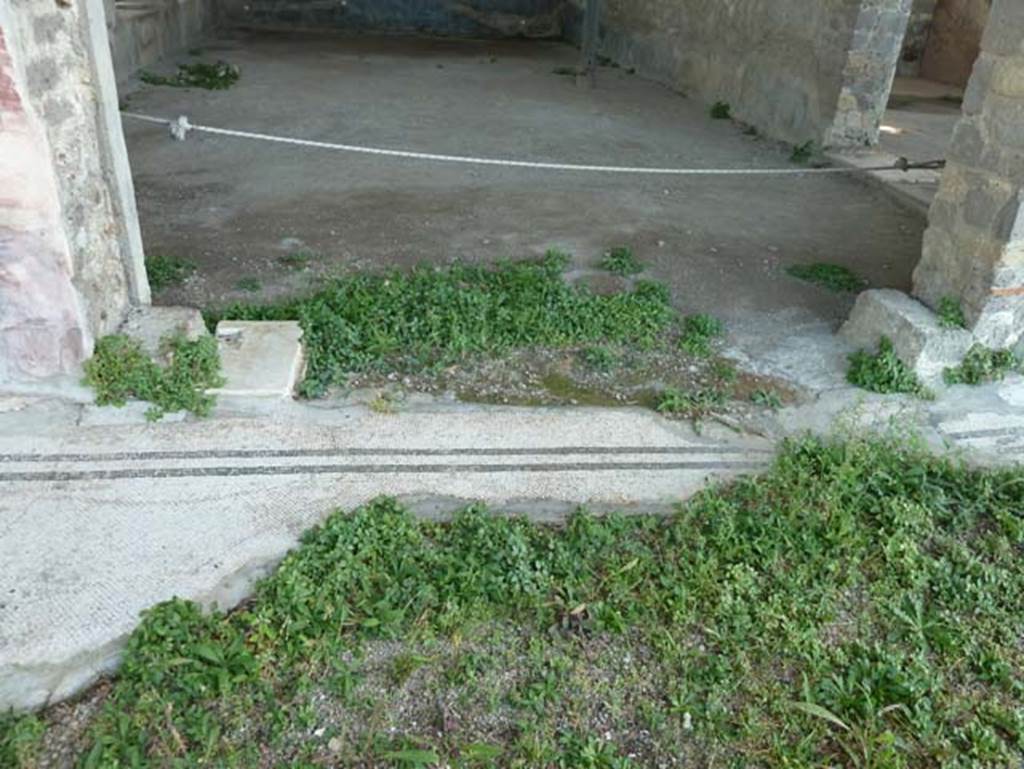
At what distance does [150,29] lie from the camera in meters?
9.03

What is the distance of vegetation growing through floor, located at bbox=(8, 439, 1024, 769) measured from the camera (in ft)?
5.98

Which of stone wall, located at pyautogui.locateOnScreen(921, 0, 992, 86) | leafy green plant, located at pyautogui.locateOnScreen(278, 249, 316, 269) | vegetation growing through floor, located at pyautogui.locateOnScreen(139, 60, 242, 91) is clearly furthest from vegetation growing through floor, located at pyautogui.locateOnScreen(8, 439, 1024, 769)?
stone wall, located at pyautogui.locateOnScreen(921, 0, 992, 86)

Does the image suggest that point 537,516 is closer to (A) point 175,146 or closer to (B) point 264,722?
(B) point 264,722

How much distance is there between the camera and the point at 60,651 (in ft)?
6.46

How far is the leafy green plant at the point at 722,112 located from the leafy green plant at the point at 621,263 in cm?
418

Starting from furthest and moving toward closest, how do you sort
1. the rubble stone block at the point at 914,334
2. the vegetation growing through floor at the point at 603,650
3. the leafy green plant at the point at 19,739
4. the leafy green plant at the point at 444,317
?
the leafy green plant at the point at 444,317 → the rubble stone block at the point at 914,334 → the vegetation growing through floor at the point at 603,650 → the leafy green plant at the point at 19,739

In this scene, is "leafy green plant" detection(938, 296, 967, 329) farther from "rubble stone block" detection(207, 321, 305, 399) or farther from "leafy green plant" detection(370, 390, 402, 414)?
"rubble stone block" detection(207, 321, 305, 399)

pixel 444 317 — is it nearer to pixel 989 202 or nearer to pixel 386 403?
pixel 386 403

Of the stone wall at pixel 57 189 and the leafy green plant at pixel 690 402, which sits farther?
the leafy green plant at pixel 690 402

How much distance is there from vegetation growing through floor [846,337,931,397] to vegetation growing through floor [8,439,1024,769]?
735 millimetres

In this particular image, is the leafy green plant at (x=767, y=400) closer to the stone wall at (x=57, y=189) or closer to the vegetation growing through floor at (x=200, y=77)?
the stone wall at (x=57, y=189)

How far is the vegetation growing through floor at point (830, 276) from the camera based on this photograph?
4.23 m

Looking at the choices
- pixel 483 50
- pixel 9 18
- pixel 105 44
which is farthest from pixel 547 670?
pixel 483 50

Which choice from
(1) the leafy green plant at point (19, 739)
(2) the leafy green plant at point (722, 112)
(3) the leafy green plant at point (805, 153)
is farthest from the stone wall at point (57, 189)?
(2) the leafy green plant at point (722, 112)
